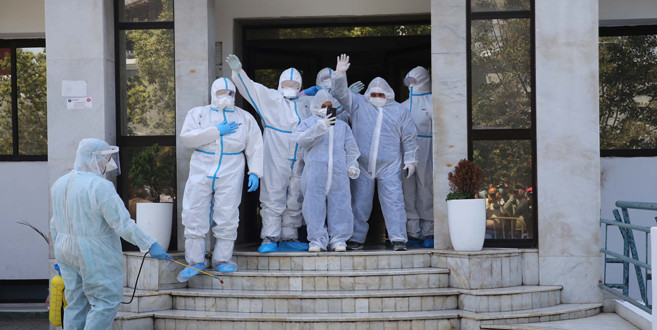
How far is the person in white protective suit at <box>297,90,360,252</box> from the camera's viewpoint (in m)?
7.05

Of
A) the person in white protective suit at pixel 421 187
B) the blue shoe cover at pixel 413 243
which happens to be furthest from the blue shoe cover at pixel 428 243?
the blue shoe cover at pixel 413 243

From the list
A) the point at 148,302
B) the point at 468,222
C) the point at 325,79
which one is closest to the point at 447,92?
the point at 468,222

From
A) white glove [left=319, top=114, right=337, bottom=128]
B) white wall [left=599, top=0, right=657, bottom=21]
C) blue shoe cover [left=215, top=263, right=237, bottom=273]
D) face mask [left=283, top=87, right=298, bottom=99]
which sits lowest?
blue shoe cover [left=215, top=263, right=237, bottom=273]

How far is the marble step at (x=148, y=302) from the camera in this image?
6.41m

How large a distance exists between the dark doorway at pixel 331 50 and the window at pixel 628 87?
73.1 inches

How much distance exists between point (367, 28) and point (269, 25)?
1069 millimetres

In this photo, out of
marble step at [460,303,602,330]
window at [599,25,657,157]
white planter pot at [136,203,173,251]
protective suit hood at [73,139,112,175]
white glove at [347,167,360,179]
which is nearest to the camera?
protective suit hood at [73,139,112,175]

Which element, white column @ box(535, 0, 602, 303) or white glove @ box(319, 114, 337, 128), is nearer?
white column @ box(535, 0, 602, 303)

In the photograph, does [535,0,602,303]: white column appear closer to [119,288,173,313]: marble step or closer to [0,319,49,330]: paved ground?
[119,288,173,313]: marble step

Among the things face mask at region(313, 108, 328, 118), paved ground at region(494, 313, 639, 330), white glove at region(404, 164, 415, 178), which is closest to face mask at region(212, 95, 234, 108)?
face mask at region(313, 108, 328, 118)

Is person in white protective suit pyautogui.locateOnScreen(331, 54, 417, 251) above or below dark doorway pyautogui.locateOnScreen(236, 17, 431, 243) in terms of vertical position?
below

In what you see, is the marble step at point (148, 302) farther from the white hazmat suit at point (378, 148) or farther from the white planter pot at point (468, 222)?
the white planter pot at point (468, 222)

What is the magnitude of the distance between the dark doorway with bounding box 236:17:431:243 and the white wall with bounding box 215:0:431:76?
0.89 feet

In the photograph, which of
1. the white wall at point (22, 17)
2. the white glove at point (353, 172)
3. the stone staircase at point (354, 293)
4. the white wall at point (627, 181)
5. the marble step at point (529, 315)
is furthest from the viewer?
the white wall at point (22, 17)
